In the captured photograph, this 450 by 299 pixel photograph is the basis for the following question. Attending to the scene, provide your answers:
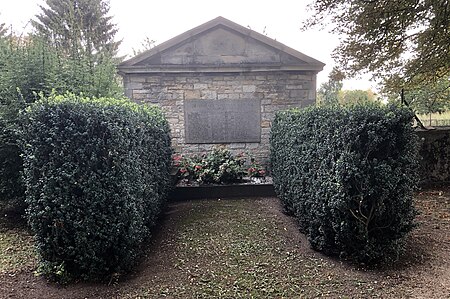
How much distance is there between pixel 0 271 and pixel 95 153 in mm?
1757

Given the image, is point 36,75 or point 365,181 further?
point 36,75

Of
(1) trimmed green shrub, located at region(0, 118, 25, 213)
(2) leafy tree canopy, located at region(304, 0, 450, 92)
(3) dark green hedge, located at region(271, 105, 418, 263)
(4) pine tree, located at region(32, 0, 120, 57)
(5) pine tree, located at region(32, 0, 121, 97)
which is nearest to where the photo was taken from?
(3) dark green hedge, located at region(271, 105, 418, 263)

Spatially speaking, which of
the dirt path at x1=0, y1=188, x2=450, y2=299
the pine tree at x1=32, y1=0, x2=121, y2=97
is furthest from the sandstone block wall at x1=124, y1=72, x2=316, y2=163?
the dirt path at x1=0, y1=188, x2=450, y2=299

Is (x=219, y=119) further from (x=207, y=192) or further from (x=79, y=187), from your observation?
(x=79, y=187)

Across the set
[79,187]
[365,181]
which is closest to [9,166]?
[79,187]

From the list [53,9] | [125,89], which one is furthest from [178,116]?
[53,9]

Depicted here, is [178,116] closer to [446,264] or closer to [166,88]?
[166,88]

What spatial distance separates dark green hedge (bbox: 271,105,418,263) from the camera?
308 cm

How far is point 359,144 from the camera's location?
312 centimetres

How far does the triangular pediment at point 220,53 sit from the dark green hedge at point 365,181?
4.69 metres

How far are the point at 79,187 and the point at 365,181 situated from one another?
2.79m

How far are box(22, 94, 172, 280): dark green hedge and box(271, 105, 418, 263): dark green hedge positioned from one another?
6.91 ft

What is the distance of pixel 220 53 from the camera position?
7.84 metres

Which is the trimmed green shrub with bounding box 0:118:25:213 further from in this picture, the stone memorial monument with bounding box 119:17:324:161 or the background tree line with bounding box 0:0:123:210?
the stone memorial monument with bounding box 119:17:324:161
